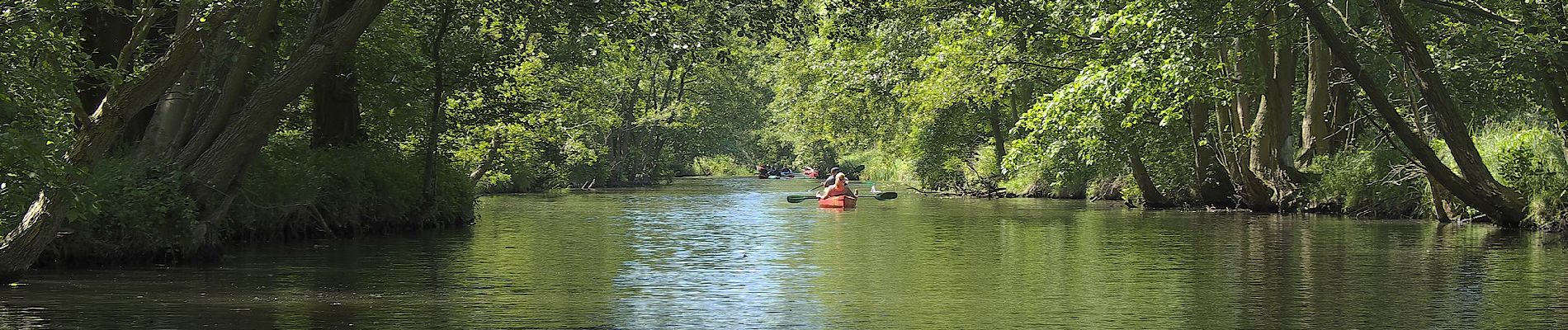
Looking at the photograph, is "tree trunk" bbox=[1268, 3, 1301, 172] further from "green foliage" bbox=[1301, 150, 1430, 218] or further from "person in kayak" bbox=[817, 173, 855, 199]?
"person in kayak" bbox=[817, 173, 855, 199]

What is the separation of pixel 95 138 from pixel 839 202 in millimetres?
23176

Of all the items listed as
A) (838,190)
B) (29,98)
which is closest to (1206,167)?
(838,190)

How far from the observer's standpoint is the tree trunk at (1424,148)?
2212 centimetres

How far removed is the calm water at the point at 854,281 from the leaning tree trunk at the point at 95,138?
389mm

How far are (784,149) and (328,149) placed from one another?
90420 mm

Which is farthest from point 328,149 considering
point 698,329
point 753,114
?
Result: point 753,114

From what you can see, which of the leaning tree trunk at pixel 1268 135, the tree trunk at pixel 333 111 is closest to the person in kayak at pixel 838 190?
the leaning tree trunk at pixel 1268 135

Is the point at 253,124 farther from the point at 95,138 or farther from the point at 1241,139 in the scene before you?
the point at 1241,139

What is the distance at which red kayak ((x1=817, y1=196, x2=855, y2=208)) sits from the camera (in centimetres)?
3794

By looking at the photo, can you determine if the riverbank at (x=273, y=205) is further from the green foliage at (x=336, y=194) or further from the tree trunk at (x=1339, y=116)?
the tree trunk at (x=1339, y=116)

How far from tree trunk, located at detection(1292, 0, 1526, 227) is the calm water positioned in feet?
1.71

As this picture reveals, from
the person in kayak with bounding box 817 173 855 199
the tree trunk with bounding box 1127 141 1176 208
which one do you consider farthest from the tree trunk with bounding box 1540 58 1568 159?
the person in kayak with bounding box 817 173 855 199

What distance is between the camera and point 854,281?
16016 mm

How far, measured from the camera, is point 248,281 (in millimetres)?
15539
